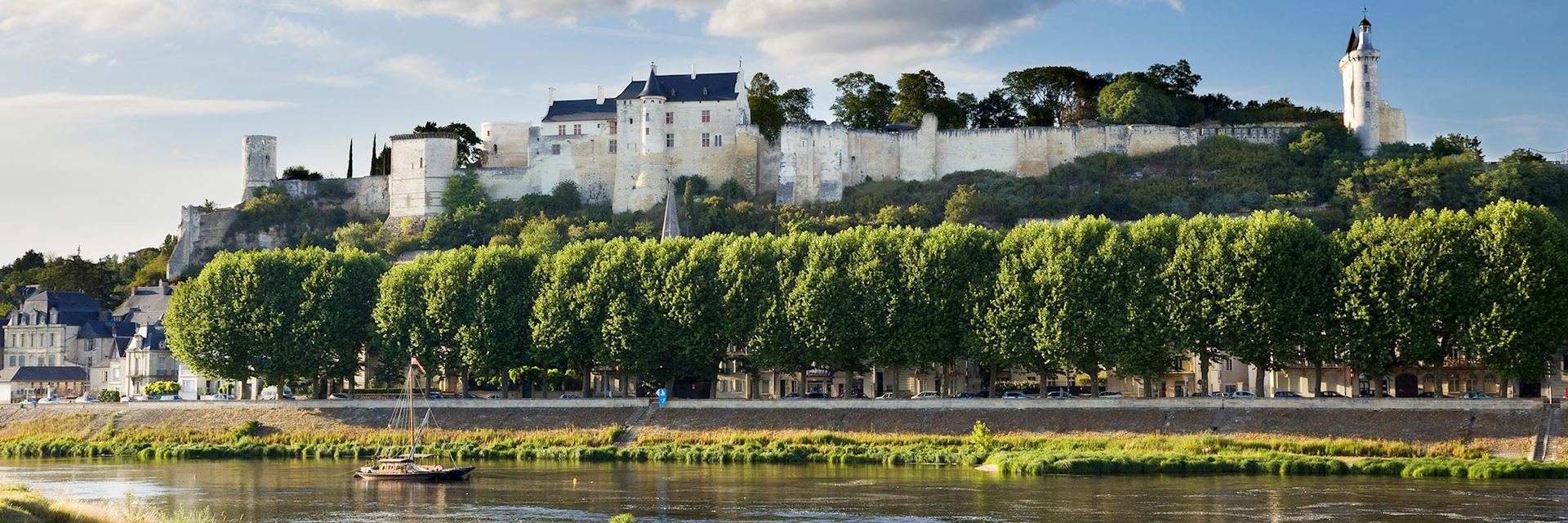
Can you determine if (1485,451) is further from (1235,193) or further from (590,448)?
(1235,193)

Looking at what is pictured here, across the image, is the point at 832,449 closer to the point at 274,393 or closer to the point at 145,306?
the point at 274,393

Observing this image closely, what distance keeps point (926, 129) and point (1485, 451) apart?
55.7m

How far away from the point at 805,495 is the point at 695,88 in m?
64.3

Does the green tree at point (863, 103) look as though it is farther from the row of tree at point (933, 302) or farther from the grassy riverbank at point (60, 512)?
the grassy riverbank at point (60, 512)

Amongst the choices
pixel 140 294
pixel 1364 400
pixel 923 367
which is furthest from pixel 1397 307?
pixel 140 294

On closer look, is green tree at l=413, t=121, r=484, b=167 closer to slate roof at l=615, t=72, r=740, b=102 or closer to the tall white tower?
slate roof at l=615, t=72, r=740, b=102

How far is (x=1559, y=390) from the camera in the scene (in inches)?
2506

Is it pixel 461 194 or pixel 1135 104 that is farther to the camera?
pixel 461 194

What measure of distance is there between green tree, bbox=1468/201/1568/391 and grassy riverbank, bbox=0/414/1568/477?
4.22 m

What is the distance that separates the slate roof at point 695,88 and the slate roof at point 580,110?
4.56 meters

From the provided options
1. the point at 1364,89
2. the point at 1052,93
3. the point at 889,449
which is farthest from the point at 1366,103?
the point at 889,449

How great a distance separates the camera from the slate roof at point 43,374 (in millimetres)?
89750

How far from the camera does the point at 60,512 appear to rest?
3422 cm

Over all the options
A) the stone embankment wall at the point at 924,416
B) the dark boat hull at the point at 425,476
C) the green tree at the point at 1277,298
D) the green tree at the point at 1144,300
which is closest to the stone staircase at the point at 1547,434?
the stone embankment wall at the point at 924,416
